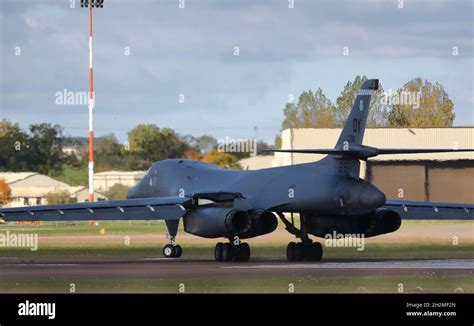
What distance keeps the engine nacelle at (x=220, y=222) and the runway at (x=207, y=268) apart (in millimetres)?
967

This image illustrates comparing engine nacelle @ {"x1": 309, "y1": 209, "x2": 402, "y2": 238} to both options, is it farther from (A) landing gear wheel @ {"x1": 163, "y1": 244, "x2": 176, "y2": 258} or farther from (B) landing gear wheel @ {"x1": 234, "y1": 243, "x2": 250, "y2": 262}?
(A) landing gear wheel @ {"x1": 163, "y1": 244, "x2": 176, "y2": 258}

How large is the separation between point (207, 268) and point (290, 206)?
396 centimetres

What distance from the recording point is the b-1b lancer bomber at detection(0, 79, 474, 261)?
35.0 meters

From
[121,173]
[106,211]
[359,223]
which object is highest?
[121,173]

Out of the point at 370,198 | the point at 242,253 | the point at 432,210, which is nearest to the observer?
the point at 370,198

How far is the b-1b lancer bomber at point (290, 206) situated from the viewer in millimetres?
34969

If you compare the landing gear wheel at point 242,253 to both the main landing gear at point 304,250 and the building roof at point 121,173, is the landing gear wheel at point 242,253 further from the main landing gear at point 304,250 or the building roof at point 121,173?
the building roof at point 121,173

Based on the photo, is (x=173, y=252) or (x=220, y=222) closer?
(x=220, y=222)

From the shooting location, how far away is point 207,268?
34.3 metres

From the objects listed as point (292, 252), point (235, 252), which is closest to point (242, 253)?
point (235, 252)

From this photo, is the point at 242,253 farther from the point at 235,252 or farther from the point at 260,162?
the point at 260,162

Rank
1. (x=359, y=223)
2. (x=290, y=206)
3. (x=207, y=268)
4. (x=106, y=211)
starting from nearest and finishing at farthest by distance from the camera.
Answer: (x=207, y=268), (x=290, y=206), (x=359, y=223), (x=106, y=211)
